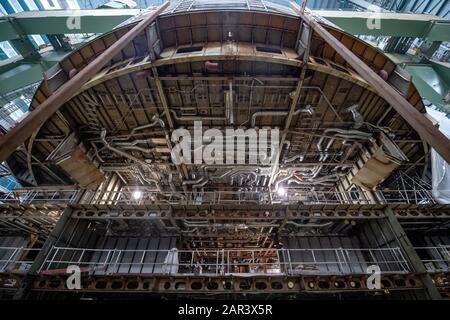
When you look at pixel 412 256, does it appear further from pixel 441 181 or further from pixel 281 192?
pixel 281 192

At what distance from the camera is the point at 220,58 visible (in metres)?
7.30

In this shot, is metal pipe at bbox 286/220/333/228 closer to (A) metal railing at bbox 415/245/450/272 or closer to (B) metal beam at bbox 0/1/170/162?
(A) metal railing at bbox 415/245/450/272

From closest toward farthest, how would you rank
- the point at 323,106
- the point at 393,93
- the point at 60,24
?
the point at 393,93
the point at 323,106
the point at 60,24

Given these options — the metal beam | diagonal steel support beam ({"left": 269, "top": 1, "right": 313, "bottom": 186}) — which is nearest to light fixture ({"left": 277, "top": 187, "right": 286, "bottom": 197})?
diagonal steel support beam ({"left": 269, "top": 1, "right": 313, "bottom": 186})

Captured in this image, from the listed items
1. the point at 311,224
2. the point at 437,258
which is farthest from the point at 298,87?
the point at 437,258

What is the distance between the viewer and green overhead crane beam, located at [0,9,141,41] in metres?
10.5

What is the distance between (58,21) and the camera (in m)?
10.7

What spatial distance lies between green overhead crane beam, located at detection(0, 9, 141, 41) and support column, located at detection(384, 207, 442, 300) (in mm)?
16908

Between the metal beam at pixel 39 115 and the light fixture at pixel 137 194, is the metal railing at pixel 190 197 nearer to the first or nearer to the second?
the light fixture at pixel 137 194

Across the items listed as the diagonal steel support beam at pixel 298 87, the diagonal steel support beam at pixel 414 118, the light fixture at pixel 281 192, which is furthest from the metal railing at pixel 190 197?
the diagonal steel support beam at pixel 414 118

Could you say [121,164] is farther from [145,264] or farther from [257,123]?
[257,123]

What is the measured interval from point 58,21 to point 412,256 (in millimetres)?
20540
